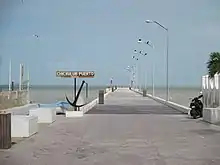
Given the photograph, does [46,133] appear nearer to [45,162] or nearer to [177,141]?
[177,141]

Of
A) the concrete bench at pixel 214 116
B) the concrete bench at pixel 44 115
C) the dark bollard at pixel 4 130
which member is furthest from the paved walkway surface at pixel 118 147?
the concrete bench at pixel 214 116

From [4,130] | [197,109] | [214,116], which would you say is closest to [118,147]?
[4,130]

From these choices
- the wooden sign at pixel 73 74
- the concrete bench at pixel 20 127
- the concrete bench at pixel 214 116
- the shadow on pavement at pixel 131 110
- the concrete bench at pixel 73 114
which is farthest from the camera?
the shadow on pavement at pixel 131 110

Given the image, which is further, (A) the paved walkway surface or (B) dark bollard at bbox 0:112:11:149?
(B) dark bollard at bbox 0:112:11:149

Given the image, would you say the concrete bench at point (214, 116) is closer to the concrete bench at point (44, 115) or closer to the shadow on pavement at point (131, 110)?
the concrete bench at point (44, 115)

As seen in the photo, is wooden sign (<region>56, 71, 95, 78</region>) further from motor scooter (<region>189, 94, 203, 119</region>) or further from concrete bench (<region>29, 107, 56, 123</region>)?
concrete bench (<region>29, 107, 56, 123</region>)

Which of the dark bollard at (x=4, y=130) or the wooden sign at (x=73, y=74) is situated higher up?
the wooden sign at (x=73, y=74)

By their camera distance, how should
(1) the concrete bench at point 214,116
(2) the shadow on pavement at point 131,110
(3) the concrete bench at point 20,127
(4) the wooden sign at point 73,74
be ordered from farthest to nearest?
(2) the shadow on pavement at point 131,110
(4) the wooden sign at point 73,74
(1) the concrete bench at point 214,116
(3) the concrete bench at point 20,127

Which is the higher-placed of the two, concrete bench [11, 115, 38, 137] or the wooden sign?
the wooden sign

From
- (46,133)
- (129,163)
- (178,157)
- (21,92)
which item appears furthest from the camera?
(21,92)

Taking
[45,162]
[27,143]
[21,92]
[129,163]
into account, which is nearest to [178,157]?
[129,163]

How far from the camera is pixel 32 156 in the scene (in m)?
15.1

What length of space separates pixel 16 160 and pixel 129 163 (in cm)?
298

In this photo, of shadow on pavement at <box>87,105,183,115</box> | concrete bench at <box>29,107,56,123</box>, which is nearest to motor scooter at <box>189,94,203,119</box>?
shadow on pavement at <box>87,105,183,115</box>
